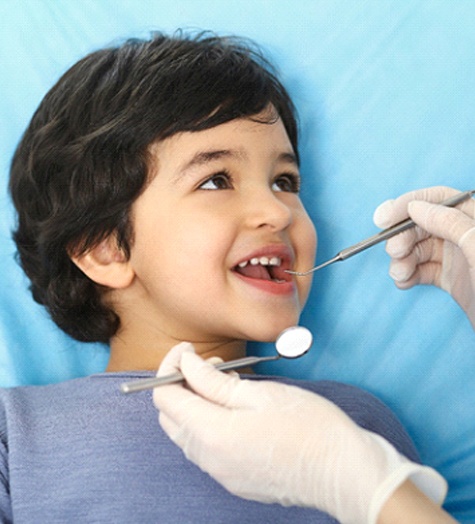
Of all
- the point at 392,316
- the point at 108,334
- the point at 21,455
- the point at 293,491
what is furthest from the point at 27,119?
the point at 293,491

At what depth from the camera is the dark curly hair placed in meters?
1.34

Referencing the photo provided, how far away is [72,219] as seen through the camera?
1.42 m

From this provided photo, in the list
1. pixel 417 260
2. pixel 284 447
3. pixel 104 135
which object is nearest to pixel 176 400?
pixel 284 447

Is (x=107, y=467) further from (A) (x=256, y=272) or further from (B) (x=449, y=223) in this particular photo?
(B) (x=449, y=223)

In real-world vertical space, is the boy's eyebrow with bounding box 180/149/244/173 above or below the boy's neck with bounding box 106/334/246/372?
above

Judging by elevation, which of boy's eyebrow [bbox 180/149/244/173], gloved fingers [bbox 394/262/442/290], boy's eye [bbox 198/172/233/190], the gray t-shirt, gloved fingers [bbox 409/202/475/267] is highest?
boy's eyebrow [bbox 180/149/244/173]

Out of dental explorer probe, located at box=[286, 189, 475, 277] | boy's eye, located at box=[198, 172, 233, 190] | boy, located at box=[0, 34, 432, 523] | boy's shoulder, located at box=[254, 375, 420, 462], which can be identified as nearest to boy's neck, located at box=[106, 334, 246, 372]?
boy, located at box=[0, 34, 432, 523]

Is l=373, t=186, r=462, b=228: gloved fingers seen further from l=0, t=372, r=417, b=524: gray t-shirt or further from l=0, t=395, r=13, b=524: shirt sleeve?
l=0, t=395, r=13, b=524: shirt sleeve

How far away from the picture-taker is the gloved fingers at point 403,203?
140cm

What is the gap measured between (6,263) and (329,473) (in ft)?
3.30

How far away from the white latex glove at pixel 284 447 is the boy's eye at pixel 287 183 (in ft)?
1.85

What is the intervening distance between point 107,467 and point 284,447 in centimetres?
43

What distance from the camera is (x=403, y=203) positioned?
1.40m

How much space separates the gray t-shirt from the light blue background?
22cm
